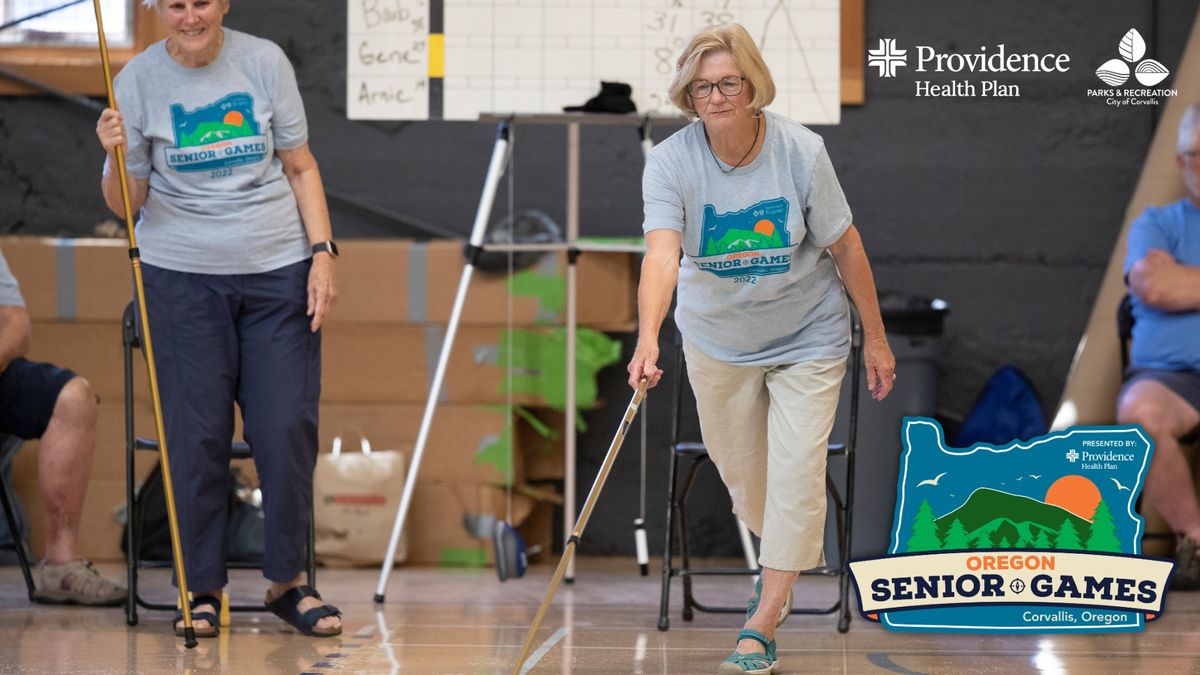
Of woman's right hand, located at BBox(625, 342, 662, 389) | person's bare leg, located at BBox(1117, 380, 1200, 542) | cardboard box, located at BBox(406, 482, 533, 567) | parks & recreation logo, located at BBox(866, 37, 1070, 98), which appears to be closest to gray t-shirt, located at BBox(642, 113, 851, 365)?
woman's right hand, located at BBox(625, 342, 662, 389)

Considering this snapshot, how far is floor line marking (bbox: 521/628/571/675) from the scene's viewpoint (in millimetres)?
2834

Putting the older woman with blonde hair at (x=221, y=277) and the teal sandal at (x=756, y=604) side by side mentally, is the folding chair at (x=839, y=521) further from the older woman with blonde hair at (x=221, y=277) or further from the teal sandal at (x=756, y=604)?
the older woman with blonde hair at (x=221, y=277)

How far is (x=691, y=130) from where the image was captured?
279 centimetres

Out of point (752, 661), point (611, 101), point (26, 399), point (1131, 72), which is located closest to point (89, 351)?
point (26, 399)

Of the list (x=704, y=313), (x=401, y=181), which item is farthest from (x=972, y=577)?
(x=401, y=181)

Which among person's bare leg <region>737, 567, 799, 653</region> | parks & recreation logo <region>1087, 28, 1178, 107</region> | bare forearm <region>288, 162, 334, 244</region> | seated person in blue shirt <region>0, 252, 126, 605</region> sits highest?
parks & recreation logo <region>1087, 28, 1178, 107</region>

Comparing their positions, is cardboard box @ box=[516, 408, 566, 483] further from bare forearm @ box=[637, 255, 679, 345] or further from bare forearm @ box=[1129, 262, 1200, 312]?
bare forearm @ box=[637, 255, 679, 345]

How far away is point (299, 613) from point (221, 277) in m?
0.74

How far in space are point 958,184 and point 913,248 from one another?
247 mm

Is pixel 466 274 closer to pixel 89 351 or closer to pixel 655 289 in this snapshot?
pixel 89 351

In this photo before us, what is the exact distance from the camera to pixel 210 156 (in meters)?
3.10

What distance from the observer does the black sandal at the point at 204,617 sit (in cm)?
312

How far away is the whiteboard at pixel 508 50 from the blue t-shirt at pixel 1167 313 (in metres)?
0.95

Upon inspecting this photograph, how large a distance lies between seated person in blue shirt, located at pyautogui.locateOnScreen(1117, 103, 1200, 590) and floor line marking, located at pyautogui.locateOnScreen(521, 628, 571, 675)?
1677 millimetres
